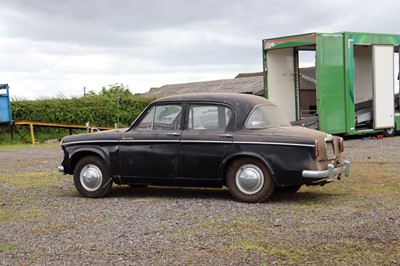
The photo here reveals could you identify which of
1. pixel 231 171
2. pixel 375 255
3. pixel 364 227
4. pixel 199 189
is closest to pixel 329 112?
pixel 199 189

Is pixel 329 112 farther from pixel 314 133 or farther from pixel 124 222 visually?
pixel 124 222

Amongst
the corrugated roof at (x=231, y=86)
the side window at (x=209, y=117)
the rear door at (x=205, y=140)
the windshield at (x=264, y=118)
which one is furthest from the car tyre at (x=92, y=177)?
the corrugated roof at (x=231, y=86)

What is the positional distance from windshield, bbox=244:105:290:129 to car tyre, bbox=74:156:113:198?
2.37m

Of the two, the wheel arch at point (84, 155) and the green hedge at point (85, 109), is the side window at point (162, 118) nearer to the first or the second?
the wheel arch at point (84, 155)

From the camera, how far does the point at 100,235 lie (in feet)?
22.4

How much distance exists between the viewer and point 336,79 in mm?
19656

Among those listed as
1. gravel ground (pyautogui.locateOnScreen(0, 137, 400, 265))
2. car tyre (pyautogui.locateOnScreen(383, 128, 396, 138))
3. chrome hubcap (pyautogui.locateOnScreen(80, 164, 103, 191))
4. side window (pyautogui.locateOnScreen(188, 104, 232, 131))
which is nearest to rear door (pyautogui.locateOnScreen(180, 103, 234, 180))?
side window (pyautogui.locateOnScreen(188, 104, 232, 131))

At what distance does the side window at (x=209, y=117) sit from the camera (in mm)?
9148

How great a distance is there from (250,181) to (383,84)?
541 inches

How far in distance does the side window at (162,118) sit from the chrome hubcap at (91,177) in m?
0.95

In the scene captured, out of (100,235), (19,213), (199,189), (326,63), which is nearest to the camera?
(100,235)

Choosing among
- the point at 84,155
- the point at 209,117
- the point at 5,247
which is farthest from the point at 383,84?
the point at 5,247

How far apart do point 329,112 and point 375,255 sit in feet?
46.5

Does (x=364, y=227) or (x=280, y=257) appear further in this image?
(x=364, y=227)
